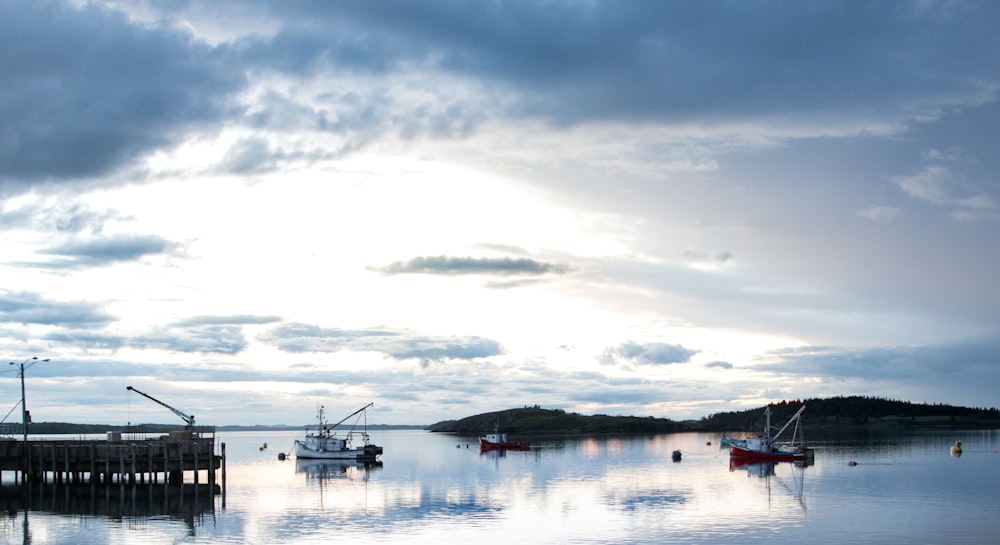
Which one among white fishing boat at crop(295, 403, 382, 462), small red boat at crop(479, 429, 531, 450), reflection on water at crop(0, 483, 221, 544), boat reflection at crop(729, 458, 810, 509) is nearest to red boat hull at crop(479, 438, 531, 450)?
small red boat at crop(479, 429, 531, 450)

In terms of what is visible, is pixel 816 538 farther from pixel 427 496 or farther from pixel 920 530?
pixel 427 496

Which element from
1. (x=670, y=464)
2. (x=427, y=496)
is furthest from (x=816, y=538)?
(x=670, y=464)

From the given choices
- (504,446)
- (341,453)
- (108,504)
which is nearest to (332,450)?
(341,453)

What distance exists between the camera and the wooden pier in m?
90.1

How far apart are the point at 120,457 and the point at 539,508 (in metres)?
42.0

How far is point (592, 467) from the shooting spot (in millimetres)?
126500

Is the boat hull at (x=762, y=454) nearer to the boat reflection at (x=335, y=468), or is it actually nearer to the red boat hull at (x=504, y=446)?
the boat reflection at (x=335, y=468)

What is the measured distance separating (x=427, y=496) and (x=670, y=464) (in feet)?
200

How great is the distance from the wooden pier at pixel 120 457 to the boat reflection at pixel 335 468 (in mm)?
22159

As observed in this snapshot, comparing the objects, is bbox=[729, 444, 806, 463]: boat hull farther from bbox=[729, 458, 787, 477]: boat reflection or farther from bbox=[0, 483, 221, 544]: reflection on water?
bbox=[0, 483, 221, 544]: reflection on water

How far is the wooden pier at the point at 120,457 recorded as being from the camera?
9006cm

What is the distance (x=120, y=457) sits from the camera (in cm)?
8912

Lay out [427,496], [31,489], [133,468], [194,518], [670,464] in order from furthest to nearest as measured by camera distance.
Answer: [670,464]
[31,489]
[133,468]
[427,496]
[194,518]

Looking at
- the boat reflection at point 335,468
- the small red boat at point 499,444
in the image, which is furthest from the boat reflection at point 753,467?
the small red boat at point 499,444
